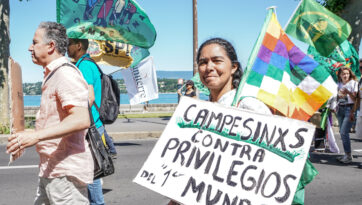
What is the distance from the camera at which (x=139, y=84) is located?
10.3 m

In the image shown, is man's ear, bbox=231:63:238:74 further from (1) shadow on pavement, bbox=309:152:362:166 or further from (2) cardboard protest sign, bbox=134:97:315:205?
(1) shadow on pavement, bbox=309:152:362:166

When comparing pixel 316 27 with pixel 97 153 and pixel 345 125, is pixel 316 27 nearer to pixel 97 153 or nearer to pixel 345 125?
pixel 97 153

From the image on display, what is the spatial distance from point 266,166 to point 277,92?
0.77 m

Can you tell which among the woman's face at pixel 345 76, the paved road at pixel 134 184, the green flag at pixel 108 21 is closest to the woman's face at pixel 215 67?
the green flag at pixel 108 21

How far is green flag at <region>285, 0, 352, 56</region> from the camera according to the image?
11.2 ft

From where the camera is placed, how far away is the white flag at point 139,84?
403 inches

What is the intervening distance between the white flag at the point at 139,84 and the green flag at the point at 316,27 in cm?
678

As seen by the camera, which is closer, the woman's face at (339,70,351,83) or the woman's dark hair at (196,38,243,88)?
the woman's dark hair at (196,38,243,88)

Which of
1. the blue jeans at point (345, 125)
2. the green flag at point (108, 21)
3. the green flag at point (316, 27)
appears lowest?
the blue jeans at point (345, 125)

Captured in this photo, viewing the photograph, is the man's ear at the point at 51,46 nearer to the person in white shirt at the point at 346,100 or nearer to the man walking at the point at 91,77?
the man walking at the point at 91,77

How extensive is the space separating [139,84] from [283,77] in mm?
8054

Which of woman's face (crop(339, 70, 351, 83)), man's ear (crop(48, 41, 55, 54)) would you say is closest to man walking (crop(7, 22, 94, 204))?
man's ear (crop(48, 41, 55, 54))

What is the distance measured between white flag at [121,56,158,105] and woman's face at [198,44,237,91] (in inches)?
316

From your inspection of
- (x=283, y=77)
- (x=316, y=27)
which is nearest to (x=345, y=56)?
(x=316, y=27)
